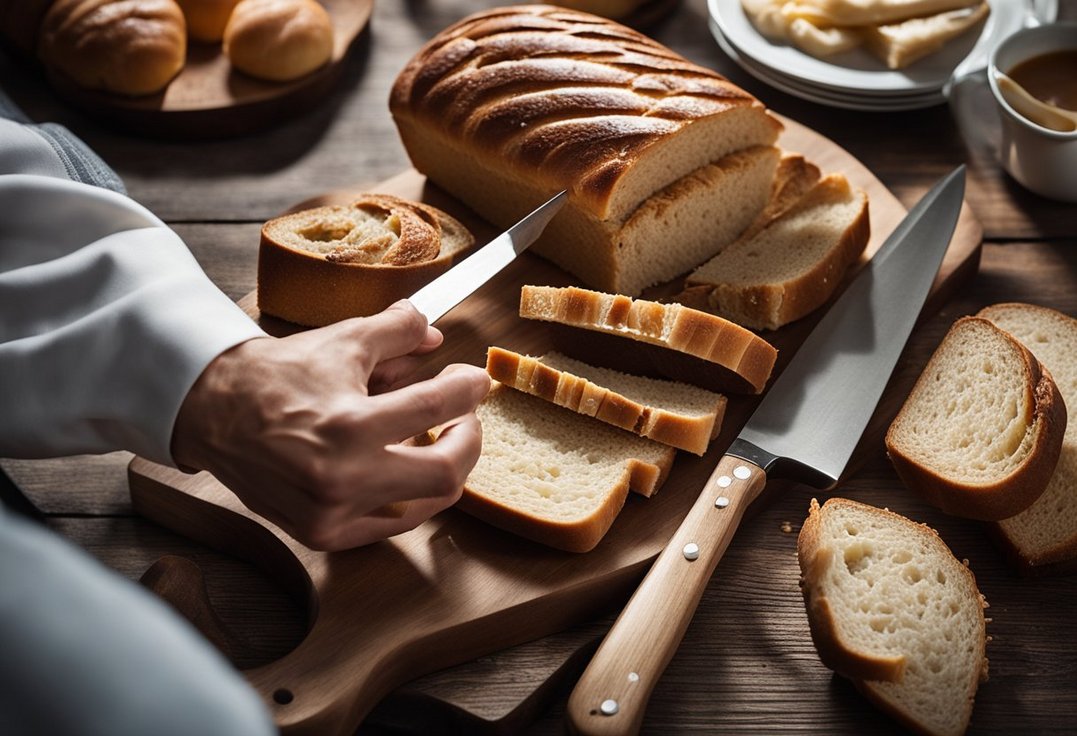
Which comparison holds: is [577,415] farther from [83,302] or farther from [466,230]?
[83,302]

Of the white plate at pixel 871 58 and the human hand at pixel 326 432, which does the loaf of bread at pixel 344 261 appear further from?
the white plate at pixel 871 58

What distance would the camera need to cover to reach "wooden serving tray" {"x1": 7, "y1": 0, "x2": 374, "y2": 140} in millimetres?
3365

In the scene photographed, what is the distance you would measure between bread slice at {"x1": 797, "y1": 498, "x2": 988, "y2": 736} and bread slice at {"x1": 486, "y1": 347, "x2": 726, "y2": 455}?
0.32m

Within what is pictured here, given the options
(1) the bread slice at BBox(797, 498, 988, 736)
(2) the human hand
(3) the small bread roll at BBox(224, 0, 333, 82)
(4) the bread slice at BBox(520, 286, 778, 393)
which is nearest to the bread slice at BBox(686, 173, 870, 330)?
(4) the bread slice at BBox(520, 286, 778, 393)

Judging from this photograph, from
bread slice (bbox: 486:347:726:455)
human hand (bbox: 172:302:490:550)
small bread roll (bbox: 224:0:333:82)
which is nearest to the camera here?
human hand (bbox: 172:302:490:550)

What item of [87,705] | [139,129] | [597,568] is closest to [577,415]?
[597,568]

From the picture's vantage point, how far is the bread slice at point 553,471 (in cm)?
206

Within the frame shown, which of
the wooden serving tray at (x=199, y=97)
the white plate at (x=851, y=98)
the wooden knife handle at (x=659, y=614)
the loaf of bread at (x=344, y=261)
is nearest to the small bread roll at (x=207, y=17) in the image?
the wooden serving tray at (x=199, y=97)

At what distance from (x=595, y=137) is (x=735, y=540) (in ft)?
3.56

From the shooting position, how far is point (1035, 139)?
2908mm

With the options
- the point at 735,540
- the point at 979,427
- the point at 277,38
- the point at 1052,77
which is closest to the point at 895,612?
the point at 735,540

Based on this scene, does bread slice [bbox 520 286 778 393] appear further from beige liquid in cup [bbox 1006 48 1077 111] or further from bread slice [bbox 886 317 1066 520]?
beige liquid in cup [bbox 1006 48 1077 111]

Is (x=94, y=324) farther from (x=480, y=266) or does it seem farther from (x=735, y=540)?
(x=735, y=540)

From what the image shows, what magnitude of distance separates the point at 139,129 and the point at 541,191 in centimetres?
159
